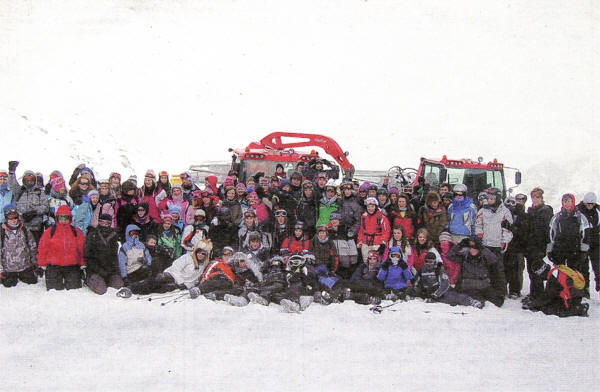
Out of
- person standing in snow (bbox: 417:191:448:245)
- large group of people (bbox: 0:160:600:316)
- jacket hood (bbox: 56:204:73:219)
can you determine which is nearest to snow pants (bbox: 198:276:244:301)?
large group of people (bbox: 0:160:600:316)

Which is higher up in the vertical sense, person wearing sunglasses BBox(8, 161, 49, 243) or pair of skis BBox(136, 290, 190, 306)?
person wearing sunglasses BBox(8, 161, 49, 243)

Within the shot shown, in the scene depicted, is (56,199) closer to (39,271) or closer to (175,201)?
(39,271)

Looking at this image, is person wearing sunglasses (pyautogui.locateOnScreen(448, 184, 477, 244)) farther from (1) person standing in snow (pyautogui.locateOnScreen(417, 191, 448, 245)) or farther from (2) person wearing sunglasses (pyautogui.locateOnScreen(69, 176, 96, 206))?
(2) person wearing sunglasses (pyautogui.locateOnScreen(69, 176, 96, 206))

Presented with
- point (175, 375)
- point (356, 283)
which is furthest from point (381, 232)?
point (175, 375)

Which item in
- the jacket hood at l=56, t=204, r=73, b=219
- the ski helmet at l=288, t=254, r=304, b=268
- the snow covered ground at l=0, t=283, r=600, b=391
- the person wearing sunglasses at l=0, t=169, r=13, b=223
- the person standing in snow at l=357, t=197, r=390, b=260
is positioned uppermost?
the person wearing sunglasses at l=0, t=169, r=13, b=223

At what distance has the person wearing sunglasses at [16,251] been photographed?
24.0 ft

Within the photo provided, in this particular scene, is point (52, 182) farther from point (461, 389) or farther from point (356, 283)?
point (461, 389)

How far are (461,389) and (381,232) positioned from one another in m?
3.40

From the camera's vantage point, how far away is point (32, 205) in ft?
25.5

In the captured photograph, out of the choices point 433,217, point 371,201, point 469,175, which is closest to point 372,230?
point 371,201

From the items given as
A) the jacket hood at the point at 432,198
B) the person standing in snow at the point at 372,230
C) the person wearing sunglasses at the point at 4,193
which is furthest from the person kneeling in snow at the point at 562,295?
the person wearing sunglasses at the point at 4,193

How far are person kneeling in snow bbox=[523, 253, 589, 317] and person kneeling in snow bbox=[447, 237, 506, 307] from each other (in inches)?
20.7

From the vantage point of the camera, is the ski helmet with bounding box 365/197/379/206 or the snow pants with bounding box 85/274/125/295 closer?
the snow pants with bounding box 85/274/125/295

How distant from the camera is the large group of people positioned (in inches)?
275
